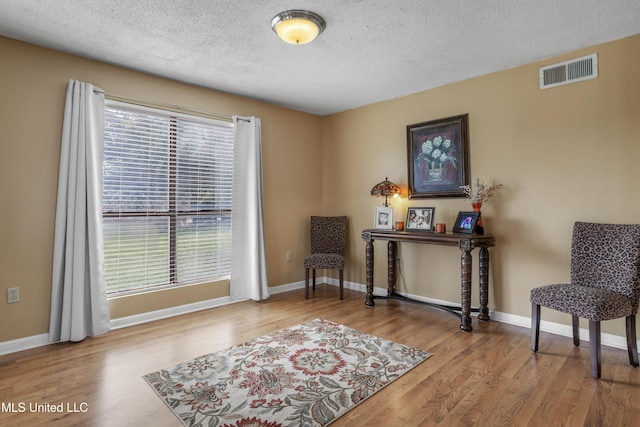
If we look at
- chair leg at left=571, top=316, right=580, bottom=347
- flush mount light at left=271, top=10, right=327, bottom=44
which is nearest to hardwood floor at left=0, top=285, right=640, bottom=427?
chair leg at left=571, top=316, right=580, bottom=347

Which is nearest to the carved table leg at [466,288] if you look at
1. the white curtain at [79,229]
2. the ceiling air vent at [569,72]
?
the ceiling air vent at [569,72]

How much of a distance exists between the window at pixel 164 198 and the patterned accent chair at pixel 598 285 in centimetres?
330

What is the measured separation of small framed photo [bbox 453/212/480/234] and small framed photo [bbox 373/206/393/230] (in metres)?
0.81

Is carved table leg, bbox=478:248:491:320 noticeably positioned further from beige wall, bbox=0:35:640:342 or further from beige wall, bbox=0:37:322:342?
beige wall, bbox=0:37:322:342

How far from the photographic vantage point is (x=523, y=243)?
125 inches

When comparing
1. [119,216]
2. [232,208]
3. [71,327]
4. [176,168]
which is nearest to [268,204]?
[232,208]

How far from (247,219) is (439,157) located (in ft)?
7.80

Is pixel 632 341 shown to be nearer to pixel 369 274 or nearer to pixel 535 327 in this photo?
pixel 535 327

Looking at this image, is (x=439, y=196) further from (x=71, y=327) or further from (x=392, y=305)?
(x=71, y=327)

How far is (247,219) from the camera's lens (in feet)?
13.3

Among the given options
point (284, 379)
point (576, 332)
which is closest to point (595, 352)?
point (576, 332)

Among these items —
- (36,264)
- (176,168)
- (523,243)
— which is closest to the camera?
(36,264)

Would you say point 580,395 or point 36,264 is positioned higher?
point 36,264

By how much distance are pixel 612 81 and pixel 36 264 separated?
5.01 metres
